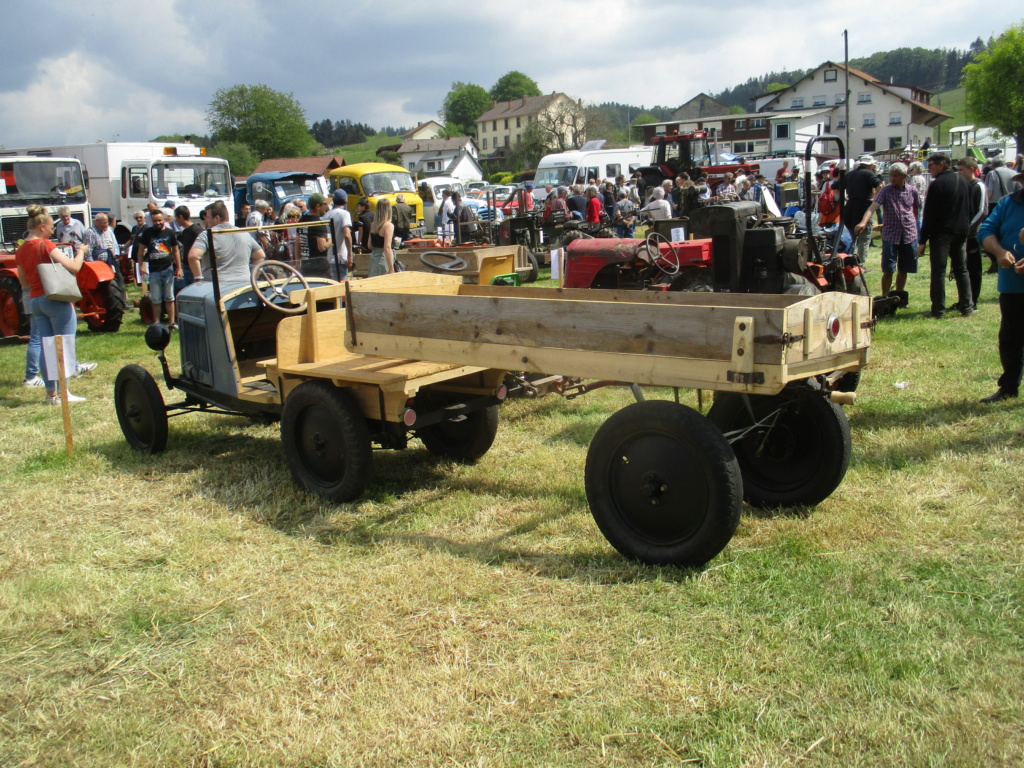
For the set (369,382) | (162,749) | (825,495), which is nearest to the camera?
(162,749)

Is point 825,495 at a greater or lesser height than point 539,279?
lesser

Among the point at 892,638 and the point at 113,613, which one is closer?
the point at 892,638

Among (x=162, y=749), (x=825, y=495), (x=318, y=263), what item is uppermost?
(x=318, y=263)

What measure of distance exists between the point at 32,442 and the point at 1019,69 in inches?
2708

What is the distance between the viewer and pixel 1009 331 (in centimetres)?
592

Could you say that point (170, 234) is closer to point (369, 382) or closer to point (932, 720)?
point (369, 382)

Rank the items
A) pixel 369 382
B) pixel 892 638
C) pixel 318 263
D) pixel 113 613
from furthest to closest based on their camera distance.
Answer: pixel 318 263 → pixel 369 382 → pixel 113 613 → pixel 892 638

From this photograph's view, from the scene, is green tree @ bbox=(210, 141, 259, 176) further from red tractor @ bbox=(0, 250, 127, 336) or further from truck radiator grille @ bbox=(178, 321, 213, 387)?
truck radiator grille @ bbox=(178, 321, 213, 387)

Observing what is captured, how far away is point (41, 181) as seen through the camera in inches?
554

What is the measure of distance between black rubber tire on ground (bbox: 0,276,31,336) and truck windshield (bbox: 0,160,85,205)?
3.23 m

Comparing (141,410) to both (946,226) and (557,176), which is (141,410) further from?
(557,176)

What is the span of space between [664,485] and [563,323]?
870 millimetres

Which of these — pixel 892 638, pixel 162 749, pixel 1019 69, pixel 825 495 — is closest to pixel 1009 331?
pixel 825 495

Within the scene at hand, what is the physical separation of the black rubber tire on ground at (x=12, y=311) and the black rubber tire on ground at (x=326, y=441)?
26.4 ft
